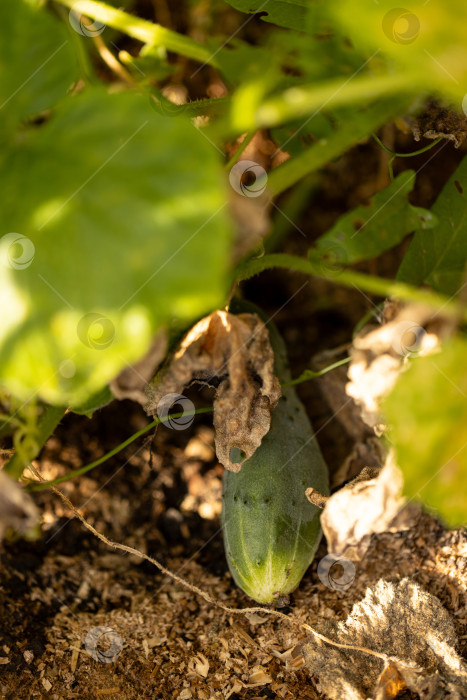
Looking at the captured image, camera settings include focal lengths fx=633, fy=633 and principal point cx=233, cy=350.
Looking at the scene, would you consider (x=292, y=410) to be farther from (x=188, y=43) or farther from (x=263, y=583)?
(x=188, y=43)

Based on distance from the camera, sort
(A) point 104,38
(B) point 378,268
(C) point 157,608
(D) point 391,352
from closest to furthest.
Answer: (D) point 391,352, (C) point 157,608, (A) point 104,38, (B) point 378,268

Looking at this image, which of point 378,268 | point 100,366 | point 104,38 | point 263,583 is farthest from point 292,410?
point 104,38

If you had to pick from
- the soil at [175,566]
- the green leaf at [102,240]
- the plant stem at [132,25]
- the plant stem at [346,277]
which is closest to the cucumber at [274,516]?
the soil at [175,566]

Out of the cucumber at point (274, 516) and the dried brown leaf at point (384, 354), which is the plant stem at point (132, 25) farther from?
the cucumber at point (274, 516)

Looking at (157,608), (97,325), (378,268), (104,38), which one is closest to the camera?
(97,325)

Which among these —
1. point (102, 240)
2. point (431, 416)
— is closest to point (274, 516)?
Answer: point (431, 416)
